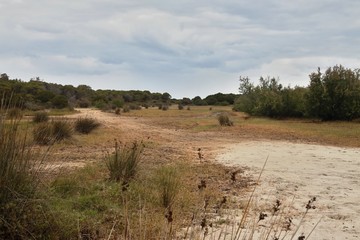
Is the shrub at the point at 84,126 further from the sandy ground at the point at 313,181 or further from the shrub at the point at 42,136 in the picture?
the shrub at the point at 42,136

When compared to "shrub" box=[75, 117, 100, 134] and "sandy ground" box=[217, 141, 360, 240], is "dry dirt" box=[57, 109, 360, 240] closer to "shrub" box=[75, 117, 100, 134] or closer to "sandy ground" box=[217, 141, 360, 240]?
"sandy ground" box=[217, 141, 360, 240]

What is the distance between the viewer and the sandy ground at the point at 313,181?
6.48m

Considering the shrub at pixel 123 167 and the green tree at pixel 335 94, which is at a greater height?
the green tree at pixel 335 94

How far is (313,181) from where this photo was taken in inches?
395

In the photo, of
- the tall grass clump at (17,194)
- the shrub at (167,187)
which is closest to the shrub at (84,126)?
the shrub at (167,187)

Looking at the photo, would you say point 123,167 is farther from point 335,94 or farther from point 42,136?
point 335,94

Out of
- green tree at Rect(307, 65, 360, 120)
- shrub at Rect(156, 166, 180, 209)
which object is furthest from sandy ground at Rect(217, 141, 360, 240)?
green tree at Rect(307, 65, 360, 120)

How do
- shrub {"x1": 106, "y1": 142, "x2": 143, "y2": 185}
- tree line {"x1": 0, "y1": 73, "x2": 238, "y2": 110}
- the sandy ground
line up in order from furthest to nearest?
tree line {"x1": 0, "y1": 73, "x2": 238, "y2": 110}, shrub {"x1": 106, "y1": 142, "x2": 143, "y2": 185}, the sandy ground

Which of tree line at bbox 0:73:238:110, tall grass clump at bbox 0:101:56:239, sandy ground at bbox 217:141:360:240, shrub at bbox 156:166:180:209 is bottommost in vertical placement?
sandy ground at bbox 217:141:360:240

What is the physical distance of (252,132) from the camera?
26250mm

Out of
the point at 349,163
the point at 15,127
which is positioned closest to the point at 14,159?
the point at 15,127

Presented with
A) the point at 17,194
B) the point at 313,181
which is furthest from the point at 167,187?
the point at 313,181

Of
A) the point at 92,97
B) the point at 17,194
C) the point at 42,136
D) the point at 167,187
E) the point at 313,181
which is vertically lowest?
the point at 313,181

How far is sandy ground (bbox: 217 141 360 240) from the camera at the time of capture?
648 centimetres
